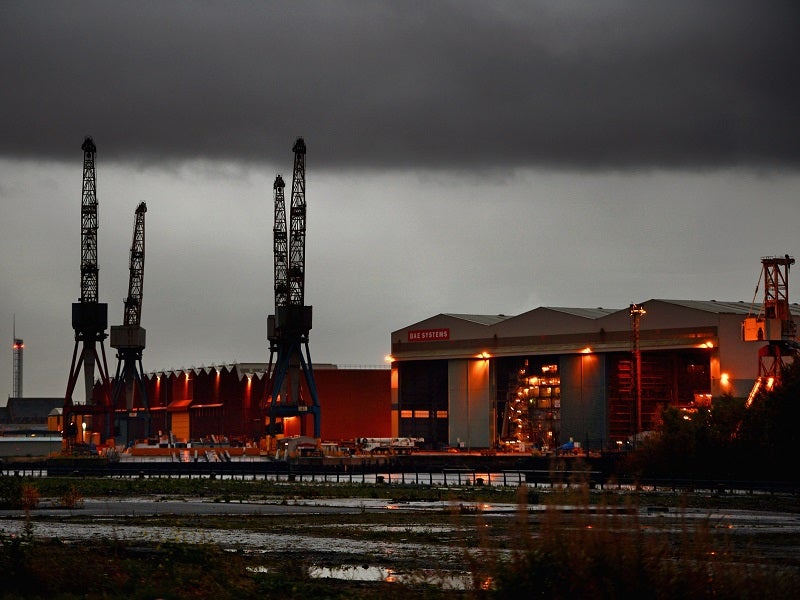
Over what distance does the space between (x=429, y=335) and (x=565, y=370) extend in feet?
63.8

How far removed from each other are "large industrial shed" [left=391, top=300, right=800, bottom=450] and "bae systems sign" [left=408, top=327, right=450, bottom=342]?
104 mm

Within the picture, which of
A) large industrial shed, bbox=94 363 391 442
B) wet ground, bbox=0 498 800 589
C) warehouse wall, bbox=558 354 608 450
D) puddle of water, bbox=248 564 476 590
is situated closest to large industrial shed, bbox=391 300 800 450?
warehouse wall, bbox=558 354 608 450

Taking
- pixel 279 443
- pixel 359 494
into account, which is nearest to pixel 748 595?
pixel 359 494

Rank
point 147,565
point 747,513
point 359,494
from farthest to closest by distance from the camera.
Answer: point 359,494 < point 747,513 < point 147,565

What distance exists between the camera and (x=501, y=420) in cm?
12838

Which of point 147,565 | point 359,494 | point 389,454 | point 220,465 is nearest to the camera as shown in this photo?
point 147,565

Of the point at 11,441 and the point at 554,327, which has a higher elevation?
the point at 554,327

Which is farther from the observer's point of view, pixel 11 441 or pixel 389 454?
pixel 11 441

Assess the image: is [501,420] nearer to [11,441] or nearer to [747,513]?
[11,441]

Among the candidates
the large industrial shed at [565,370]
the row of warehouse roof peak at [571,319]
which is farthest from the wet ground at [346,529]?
the row of warehouse roof peak at [571,319]

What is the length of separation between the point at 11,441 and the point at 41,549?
482 feet

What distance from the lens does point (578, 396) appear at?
115 metres

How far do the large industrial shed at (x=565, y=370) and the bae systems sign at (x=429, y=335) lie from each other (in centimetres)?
10

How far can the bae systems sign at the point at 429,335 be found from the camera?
13012 centimetres
